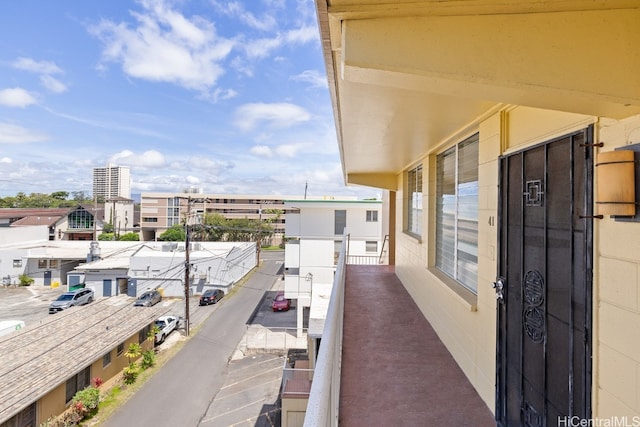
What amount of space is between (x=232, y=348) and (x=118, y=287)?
12773mm

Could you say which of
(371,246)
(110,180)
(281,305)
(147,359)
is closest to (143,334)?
(147,359)

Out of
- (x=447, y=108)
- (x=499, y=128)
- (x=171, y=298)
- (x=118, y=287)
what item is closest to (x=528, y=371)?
(x=499, y=128)

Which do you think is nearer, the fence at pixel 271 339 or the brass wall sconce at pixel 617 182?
the brass wall sconce at pixel 617 182

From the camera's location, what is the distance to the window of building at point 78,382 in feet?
31.6

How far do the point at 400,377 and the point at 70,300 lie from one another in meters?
21.8

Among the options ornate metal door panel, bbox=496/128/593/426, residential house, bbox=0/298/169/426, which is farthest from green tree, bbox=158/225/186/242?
ornate metal door panel, bbox=496/128/593/426

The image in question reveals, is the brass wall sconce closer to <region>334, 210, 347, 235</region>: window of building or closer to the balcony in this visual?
the balcony

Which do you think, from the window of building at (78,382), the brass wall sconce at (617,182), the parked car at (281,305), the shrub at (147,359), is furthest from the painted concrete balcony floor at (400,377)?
the parked car at (281,305)

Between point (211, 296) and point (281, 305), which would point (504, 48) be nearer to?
point (281, 305)

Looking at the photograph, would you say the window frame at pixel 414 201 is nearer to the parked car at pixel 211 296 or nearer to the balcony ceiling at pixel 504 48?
the balcony ceiling at pixel 504 48

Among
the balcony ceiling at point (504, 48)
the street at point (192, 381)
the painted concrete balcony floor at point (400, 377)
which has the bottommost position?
the street at point (192, 381)

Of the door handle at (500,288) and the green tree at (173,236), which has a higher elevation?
the door handle at (500,288)

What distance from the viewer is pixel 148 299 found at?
19594mm

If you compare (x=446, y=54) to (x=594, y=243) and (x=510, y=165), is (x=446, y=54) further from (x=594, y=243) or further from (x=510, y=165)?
(x=510, y=165)
